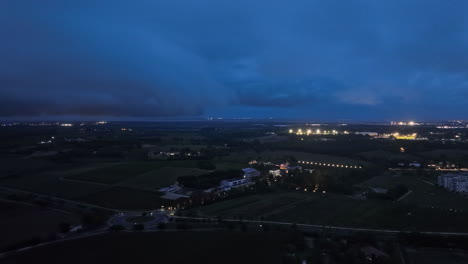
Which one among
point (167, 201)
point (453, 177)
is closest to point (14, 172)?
point (167, 201)

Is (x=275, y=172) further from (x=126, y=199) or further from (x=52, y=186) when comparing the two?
(x=52, y=186)

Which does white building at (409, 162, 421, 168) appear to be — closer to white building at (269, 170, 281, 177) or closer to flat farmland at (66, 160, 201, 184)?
white building at (269, 170, 281, 177)

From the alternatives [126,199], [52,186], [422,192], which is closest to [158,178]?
[126,199]

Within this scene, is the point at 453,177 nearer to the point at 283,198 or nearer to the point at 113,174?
the point at 283,198

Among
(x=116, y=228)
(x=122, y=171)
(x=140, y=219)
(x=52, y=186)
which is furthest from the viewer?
(x=122, y=171)

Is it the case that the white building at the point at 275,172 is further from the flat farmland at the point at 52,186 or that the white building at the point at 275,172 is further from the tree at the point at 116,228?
the tree at the point at 116,228

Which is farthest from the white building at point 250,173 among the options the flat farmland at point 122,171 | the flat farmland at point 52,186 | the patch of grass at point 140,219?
the flat farmland at point 52,186

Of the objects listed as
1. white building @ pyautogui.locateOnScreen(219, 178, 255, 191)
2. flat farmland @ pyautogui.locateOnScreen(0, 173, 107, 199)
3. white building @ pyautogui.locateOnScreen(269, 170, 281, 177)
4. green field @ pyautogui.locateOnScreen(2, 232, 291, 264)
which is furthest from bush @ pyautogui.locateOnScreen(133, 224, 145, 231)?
white building @ pyautogui.locateOnScreen(269, 170, 281, 177)
